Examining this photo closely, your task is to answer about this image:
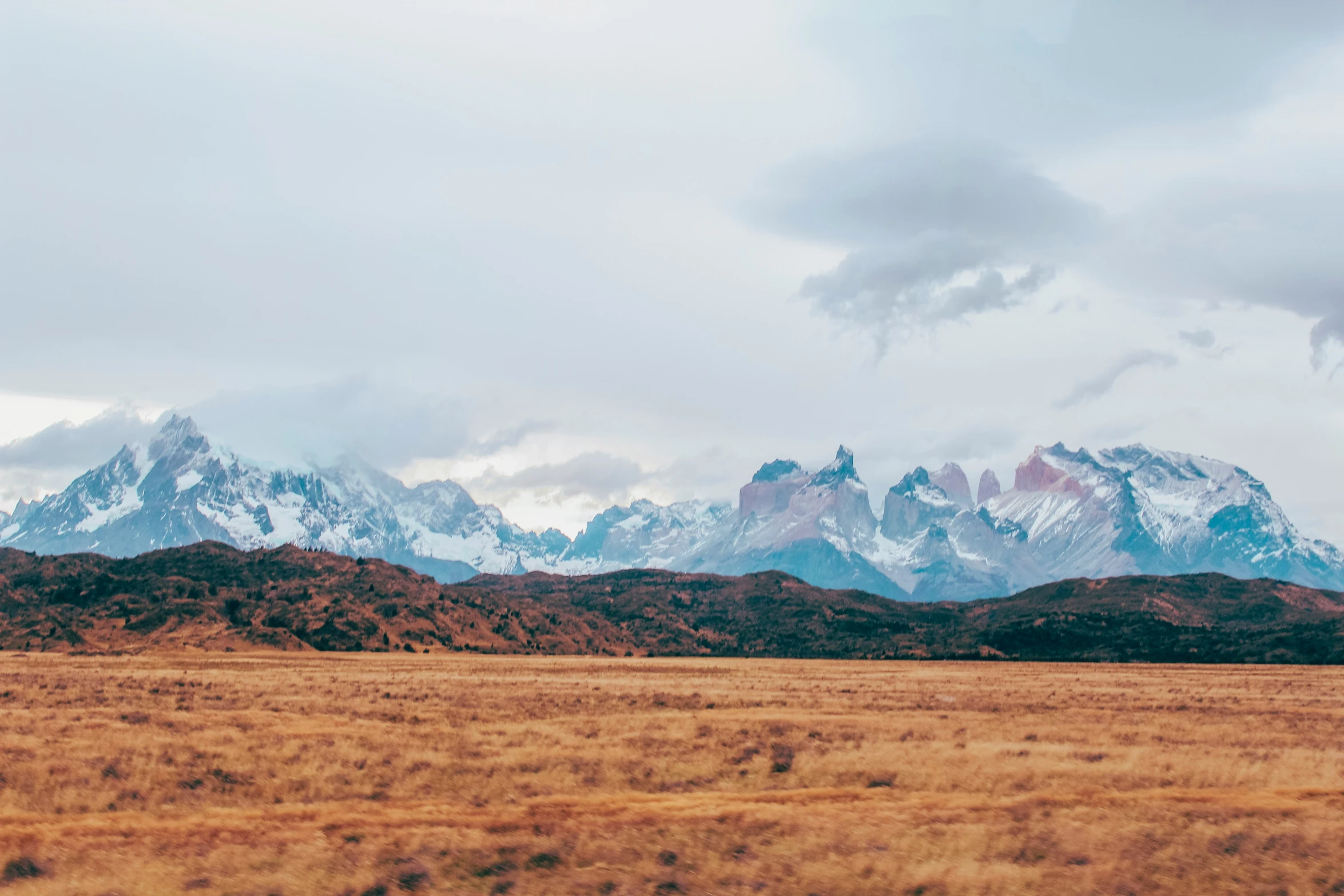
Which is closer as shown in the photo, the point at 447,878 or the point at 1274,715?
the point at 447,878

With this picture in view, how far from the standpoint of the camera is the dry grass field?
1912 centimetres

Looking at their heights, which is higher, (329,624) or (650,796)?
(650,796)

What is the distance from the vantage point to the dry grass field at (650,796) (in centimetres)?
1912

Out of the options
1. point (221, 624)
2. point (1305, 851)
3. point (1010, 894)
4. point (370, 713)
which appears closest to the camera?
point (1010, 894)

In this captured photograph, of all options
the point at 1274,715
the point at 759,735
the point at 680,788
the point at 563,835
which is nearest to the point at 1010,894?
the point at 563,835

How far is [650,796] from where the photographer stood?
2559 cm

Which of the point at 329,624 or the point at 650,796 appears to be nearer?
the point at 650,796

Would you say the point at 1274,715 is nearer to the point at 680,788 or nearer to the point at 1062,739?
the point at 1062,739

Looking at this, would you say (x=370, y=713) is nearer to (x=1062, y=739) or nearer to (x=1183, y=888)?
(x=1062, y=739)

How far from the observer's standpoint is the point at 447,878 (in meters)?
18.9

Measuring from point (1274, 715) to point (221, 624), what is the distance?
13419 centimetres

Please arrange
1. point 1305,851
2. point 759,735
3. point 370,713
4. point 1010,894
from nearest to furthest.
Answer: point 1010,894
point 1305,851
point 759,735
point 370,713

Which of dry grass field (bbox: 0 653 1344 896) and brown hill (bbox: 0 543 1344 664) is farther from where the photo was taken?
brown hill (bbox: 0 543 1344 664)

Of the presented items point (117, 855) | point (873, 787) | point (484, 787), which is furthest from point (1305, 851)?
point (117, 855)
